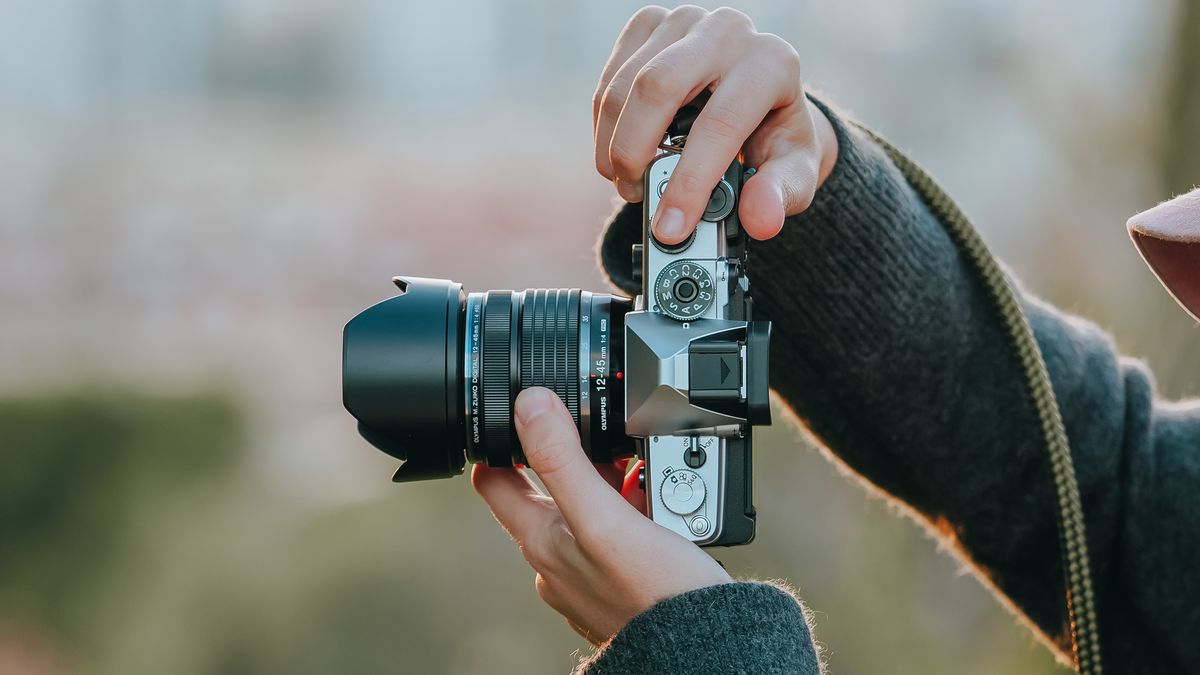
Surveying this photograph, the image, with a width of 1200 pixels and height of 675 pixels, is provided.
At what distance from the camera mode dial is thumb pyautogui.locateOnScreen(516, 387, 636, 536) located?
0.42 ft

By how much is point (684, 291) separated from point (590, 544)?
219 millimetres

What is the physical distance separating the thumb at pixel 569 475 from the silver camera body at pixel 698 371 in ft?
0.17

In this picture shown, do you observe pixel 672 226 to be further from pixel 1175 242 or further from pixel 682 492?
pixel 1175 242

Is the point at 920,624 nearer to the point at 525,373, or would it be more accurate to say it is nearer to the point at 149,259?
the point at 525,373

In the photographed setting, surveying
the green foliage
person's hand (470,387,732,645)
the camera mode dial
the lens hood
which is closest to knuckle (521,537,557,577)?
person's hand (470,387,732,645)

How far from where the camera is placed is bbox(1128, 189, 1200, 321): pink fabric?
0.79 metres

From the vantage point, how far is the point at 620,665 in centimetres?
79

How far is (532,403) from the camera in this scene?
2.85ft

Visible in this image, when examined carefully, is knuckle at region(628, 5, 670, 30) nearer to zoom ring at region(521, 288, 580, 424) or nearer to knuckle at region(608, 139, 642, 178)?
knuckle at region(608, 139, 642, 178)

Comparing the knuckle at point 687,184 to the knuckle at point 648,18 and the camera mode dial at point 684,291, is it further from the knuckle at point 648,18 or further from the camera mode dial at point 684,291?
the knuckle at point 648,18

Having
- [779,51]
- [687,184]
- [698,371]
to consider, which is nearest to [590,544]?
[698,371]

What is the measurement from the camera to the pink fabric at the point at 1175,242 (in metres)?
0.79

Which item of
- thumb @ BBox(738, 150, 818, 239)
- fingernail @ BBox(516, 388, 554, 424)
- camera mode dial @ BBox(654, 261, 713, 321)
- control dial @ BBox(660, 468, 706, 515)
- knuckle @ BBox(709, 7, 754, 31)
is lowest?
control dial @ BBox(660, 468, 706, 515)

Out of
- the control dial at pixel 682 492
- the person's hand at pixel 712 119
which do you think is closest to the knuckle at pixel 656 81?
the person's hand at pixel 712 119
